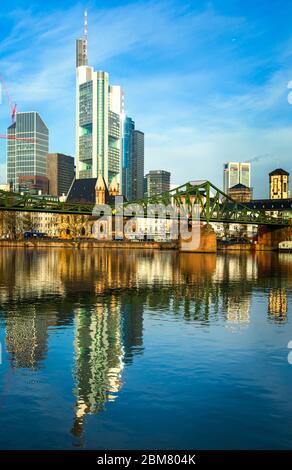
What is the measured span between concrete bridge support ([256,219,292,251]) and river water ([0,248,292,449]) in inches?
5511

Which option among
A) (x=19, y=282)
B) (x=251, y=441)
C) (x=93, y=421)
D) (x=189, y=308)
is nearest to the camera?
(x=251, y=441)

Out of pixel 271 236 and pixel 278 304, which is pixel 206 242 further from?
pixel 278 304

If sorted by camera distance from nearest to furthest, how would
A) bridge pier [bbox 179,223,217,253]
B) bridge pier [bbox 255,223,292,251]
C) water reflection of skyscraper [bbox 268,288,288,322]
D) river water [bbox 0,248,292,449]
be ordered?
river water [bbox 0,248,292,449] < water reflection of skyscraper [bbox 268,288,288,322] < bridge pier [bbox 179,223,217,253] < bridge pier [bbox 255,223,292,251]

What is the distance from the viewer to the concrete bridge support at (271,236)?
174m

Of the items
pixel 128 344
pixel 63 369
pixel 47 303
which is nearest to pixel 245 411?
pixel 63 369

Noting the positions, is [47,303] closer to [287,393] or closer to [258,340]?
[258,340]

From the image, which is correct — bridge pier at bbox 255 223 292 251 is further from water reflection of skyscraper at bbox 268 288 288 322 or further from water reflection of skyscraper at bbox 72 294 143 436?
water reflection of skyscraper at bbox 72 294 143 436

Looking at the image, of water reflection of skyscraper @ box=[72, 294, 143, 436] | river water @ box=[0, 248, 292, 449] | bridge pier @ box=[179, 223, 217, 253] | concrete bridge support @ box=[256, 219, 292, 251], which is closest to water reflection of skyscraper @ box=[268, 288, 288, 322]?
river water @ box=[0, 248, 292, 449]

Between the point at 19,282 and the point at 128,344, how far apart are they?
28.5 meters

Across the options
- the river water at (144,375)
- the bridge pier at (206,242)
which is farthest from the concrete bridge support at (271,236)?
the river water at (144,375)

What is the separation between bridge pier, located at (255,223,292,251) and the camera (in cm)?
17400

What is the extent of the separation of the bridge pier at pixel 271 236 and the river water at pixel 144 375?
458 feet

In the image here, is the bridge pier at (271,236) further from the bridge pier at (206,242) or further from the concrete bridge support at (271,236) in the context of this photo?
the bridge pier at (206,242)

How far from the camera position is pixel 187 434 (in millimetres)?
14125
